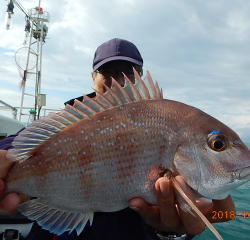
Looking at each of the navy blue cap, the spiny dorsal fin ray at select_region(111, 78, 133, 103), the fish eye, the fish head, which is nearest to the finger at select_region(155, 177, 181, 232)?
the fish head

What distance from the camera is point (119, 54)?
322 centimetres

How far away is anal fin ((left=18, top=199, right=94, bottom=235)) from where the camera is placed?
1.76m

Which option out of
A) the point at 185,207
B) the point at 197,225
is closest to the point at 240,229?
the point at 197,225

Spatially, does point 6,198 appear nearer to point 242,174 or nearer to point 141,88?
point 141,88

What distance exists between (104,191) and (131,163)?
1.15ft

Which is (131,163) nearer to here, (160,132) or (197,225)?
(160,132)

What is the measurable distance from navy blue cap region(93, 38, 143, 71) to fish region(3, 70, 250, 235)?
4.82 ft

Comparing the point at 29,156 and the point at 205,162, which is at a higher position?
the point at 29,156

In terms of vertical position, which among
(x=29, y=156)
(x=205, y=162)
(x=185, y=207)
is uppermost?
(x=29, y=156)

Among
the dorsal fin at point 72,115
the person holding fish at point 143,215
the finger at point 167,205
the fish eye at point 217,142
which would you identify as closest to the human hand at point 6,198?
the person holding fish at point 143,215

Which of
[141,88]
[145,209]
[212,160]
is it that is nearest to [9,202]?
[145,209]

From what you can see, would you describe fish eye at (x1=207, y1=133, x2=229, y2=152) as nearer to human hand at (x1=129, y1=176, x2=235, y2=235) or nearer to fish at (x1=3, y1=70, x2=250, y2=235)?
fish at (x1=3, y1=70, x2=250, y2=235)

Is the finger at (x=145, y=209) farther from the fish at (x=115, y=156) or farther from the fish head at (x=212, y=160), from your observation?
the fish head at (x=212, y=160)

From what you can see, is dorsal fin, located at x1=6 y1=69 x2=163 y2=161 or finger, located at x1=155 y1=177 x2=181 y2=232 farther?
dorsal fin, located at x1=6 y1=69 x2=163 y2=161
